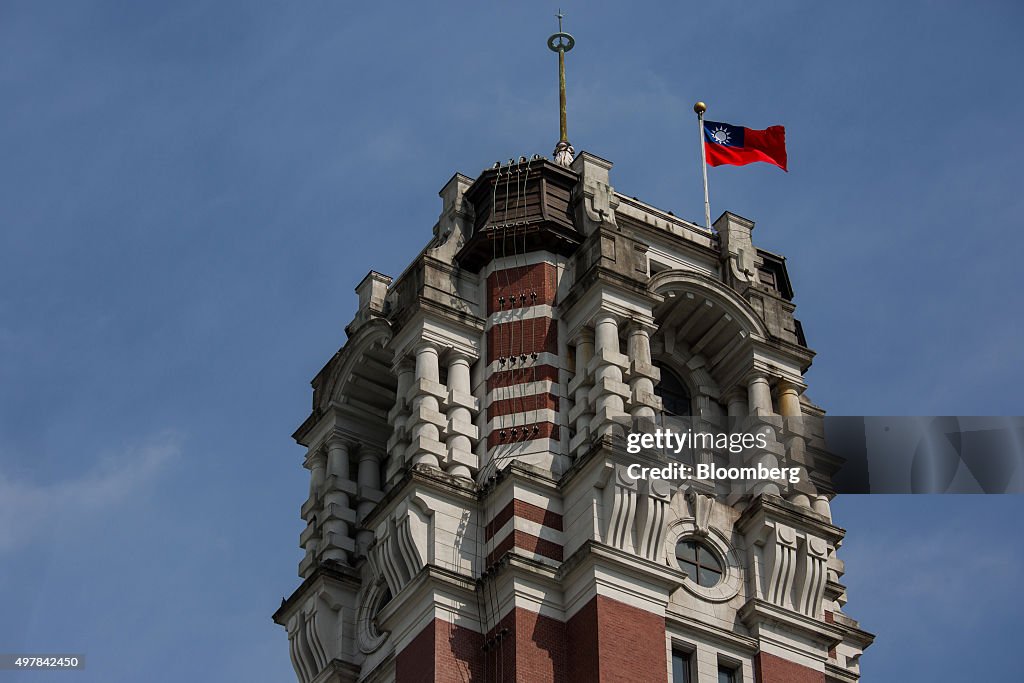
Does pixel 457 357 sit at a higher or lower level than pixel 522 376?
higher

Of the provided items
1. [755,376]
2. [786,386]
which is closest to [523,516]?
[755,376]

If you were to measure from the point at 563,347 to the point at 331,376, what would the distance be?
7.13 metres

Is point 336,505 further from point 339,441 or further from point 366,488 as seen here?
point 339,441

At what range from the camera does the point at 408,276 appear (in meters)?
57.0

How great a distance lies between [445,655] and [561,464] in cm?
555

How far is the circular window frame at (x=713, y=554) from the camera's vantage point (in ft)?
165

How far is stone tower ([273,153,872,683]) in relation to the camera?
48.6m

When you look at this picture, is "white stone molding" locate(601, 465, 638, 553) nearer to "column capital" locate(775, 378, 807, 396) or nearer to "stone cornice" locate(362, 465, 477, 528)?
"stone cornice" locate(362, 465, 477, 528)

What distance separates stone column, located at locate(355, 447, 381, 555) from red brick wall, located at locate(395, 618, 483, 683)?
654 centimetres

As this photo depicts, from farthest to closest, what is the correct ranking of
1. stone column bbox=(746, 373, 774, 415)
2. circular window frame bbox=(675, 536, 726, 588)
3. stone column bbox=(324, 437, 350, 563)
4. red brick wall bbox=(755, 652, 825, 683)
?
stone column bbox=(324, 437, 350, 563) < stone column bbox=(746, 373, 774, 415) < circular window frame bbox=(675, 536, 726, 588) < red brick wall bbox=(755, 652, 825, 683)

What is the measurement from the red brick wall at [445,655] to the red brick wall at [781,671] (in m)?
6.04

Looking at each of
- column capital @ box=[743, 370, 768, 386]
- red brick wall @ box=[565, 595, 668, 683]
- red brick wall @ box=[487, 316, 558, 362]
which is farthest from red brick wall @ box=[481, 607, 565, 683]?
column capital @ box=[743, 370, 768, 386]

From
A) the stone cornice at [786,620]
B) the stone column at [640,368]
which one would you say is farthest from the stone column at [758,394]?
the stone cornice at [786,620]

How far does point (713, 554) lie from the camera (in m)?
51.4
